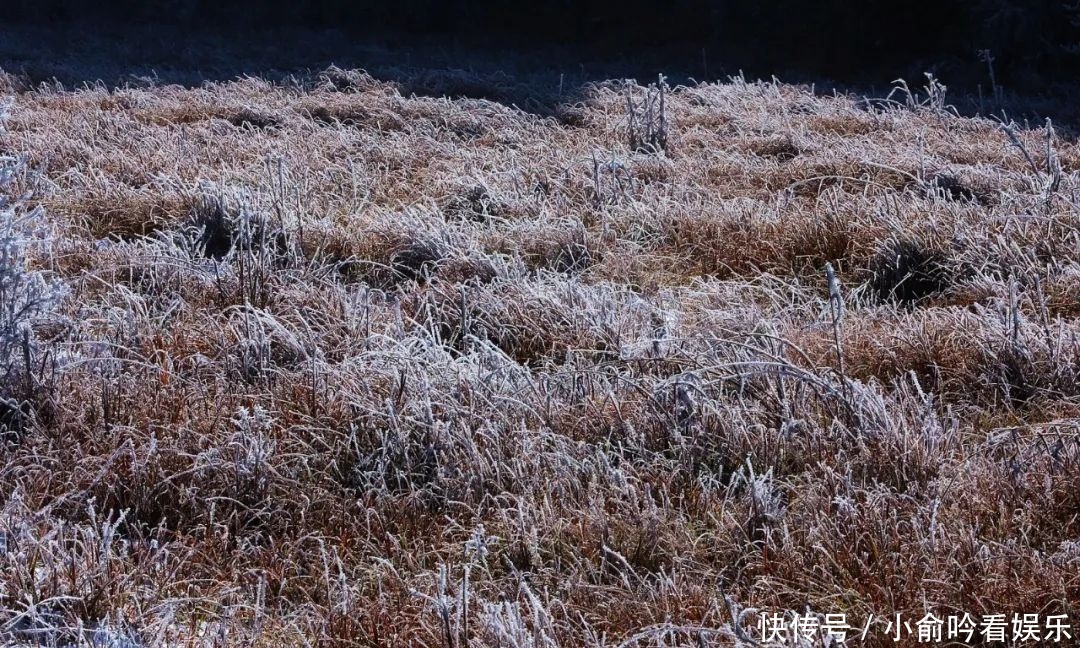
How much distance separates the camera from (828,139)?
6.89m

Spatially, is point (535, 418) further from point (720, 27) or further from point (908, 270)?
point (720, 27)

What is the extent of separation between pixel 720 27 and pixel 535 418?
16022 mm

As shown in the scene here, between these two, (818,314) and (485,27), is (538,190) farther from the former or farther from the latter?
(485,27)

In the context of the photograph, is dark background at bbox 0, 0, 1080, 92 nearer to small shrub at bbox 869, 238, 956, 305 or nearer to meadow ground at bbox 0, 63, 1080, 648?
meadow ground at bbox 0, 63, 1080, 648

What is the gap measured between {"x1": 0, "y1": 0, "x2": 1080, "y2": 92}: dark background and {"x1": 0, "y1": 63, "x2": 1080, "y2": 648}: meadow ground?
8.54m

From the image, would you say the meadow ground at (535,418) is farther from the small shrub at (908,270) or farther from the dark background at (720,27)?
→ the dark background at (720,27)

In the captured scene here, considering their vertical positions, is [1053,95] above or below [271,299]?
above

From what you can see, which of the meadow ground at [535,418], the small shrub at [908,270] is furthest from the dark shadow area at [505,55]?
the small shrub at [908,270]

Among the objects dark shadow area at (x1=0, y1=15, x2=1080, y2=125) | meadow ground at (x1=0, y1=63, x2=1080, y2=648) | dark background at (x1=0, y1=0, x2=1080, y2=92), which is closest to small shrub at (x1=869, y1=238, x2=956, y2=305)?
meadow ground at (x1=0, y1=63, x2=1080, y2=648)

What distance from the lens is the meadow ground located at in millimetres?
2035

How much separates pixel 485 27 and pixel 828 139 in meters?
14.6

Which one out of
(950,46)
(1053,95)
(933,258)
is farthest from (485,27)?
(933,258)

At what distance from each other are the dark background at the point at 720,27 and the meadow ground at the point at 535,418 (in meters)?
8.54

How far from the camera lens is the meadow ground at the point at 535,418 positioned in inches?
80.1
